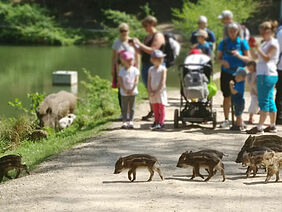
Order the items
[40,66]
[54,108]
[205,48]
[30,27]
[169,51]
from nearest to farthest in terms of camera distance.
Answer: [169,51], [205,48], [54,108], [40,66], [30,27]

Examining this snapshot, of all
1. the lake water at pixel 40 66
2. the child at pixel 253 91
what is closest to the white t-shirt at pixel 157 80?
the child at pixel 253 91

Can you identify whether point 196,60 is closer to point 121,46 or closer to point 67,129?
point 121,46

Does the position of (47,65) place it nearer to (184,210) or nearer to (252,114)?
(252,114)

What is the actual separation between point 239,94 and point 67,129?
12.7 feet

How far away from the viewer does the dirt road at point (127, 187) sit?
6.58 meters

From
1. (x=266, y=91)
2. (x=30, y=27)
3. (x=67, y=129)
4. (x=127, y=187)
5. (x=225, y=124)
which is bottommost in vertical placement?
(x=127, y=187)

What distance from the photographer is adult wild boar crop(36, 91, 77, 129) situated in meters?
13.8

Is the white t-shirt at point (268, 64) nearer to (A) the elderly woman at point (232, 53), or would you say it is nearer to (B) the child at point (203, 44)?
(A) the elderly woman at point (232, 53)

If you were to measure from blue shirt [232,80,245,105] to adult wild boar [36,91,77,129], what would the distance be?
4.42m

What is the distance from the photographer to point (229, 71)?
11.1 metres

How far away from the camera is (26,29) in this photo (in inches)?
1606

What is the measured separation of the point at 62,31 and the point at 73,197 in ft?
116

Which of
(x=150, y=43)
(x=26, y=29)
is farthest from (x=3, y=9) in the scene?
(x=150, y=43)

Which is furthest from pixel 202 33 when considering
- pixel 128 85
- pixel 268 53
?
pixel 268 53
